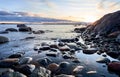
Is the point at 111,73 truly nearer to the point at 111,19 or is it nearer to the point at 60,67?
the point at 60,67

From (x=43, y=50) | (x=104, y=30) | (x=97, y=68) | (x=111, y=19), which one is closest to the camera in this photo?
(x=97, y=68)

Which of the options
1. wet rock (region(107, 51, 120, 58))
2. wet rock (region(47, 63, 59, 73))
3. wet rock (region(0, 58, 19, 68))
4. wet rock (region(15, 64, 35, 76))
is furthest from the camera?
wet rock (region(107, 51, 120, 58))

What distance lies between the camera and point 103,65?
19.4 m

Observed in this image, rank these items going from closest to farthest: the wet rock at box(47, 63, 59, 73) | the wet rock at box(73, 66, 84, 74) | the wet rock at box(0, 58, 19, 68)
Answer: the wet rock at box(73, 66, 84, 74) → the wet rock at box(47, 63, 59, 73) → the wet rock at box(0, 58, 19, 68)

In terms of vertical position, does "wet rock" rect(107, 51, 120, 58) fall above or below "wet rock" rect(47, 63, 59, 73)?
below

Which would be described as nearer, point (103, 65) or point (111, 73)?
point (111, 73)

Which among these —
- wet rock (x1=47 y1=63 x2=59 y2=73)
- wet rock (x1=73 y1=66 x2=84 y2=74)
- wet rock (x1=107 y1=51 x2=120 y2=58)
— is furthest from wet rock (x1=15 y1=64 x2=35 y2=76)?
wet rock (x1=107 y1=51 x2=120 y2=58)

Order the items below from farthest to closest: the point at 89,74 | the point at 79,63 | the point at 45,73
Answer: the point at 79,63 → the point at 89,74 → the point at 45,73

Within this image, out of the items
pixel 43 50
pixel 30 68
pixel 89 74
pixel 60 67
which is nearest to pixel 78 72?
pixel 89 74

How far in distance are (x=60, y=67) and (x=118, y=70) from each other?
4557 millimetres

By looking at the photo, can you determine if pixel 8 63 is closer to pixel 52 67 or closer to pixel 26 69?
pixel 26 69

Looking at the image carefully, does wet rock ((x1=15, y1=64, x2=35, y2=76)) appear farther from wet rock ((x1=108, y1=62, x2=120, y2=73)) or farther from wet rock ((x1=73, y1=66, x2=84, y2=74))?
wet rock ((x1=108, y1=62, x2=120, y2=73))

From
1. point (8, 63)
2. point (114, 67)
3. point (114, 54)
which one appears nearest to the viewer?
point (114, 67)

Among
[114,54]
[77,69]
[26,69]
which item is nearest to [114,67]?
[77,69]
